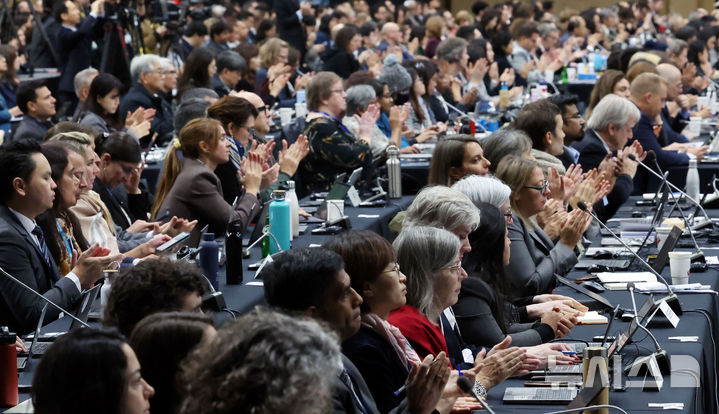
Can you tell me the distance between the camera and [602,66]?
512 inches

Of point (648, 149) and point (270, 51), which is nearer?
point (648, 149)

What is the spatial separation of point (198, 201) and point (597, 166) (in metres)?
2.37

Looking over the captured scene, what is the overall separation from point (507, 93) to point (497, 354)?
6929 mm

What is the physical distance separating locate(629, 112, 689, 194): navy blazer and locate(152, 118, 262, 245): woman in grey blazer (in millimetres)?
2431

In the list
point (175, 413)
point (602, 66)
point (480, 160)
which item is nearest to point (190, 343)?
point (175, 413)

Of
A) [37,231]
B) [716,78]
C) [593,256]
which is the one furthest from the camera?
[716,78]

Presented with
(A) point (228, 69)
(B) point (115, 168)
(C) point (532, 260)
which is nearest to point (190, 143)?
(B) point (115, 168)

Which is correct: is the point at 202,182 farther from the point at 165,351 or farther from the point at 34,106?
the point at 165,351

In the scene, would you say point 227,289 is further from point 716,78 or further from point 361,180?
point 716,78

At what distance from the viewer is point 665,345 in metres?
3.35

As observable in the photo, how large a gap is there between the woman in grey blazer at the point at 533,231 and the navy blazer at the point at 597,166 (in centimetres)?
128

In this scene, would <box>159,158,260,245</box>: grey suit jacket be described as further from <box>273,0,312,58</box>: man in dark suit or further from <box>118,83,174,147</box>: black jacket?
<box>273,0,312,58</box>: man in dark suit

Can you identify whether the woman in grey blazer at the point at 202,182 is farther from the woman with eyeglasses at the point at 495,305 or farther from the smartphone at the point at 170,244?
the woman with eyeglasses at the point at 495,305

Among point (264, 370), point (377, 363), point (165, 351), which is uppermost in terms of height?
point (264, 370)
